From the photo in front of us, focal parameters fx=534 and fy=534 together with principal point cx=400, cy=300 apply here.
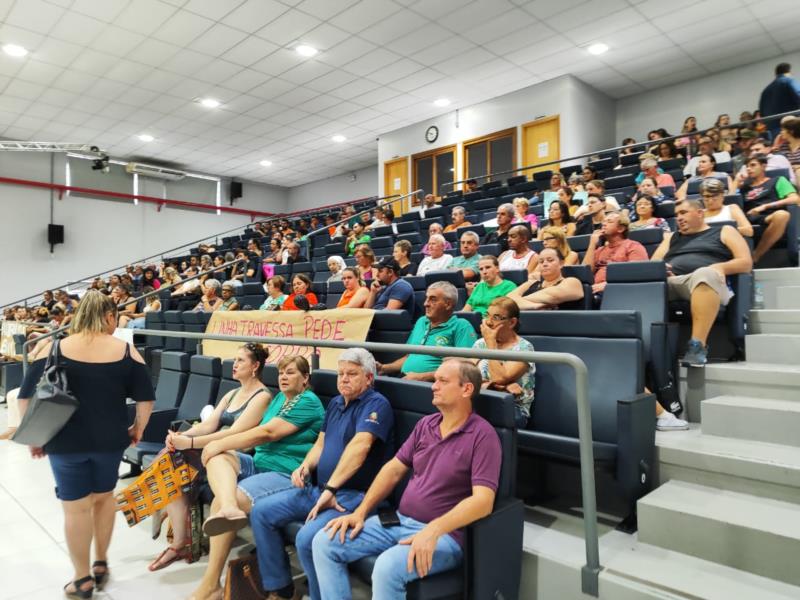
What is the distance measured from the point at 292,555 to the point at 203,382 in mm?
1459

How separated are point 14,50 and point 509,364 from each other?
25.5ft

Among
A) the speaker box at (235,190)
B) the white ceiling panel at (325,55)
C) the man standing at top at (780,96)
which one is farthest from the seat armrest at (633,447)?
the speaker box at (235,190)

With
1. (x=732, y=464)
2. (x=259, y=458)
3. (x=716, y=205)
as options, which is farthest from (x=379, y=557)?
(x=716, y=205)

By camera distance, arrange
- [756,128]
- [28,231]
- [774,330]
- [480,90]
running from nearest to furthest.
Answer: [774,330] < [756,128] < [480,90] < [28,231]

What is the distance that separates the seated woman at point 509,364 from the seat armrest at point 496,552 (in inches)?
20.8

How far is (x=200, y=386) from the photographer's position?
343 centimetres

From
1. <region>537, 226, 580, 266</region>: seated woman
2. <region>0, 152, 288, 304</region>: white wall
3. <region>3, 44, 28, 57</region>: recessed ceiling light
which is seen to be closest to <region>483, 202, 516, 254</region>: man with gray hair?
<region>537, 226, 580, 266</region>: seated woman

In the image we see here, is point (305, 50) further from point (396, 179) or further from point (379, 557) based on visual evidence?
point (379, 557)

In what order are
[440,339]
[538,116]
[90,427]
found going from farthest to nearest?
[538,116], [440,339], [90,427]

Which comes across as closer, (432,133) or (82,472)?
(82,472)

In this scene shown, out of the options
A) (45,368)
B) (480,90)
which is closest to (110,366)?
(45,368)

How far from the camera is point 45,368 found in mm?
2006

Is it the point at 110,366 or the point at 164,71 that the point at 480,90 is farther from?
the point at 110,366

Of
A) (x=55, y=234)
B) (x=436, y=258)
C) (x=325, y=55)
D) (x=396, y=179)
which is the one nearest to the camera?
(x=436, y=258)
